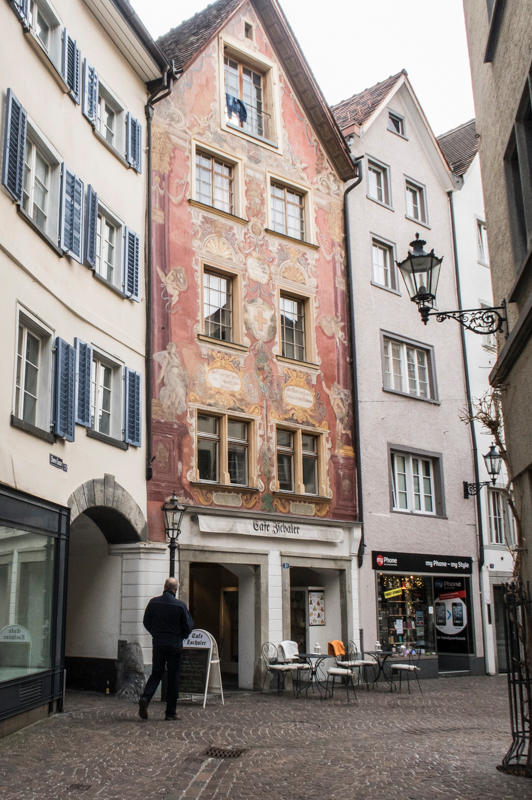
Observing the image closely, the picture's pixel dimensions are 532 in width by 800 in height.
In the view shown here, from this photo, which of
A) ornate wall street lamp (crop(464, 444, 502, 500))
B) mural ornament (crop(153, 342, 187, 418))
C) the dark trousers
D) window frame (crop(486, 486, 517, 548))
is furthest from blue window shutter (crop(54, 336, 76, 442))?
window frame (crop(486, 486, 517, 548))

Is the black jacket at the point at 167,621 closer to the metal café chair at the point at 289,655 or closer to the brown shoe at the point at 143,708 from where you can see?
the brown shoe at the point at 143,708

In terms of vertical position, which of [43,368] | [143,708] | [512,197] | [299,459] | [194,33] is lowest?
[143,708]

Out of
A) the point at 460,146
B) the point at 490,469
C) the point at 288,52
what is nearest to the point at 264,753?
the point at 490,469

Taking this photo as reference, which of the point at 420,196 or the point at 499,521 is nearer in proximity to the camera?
the point at 499,521

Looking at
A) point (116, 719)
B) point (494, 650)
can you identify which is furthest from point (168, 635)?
point (494, 650)

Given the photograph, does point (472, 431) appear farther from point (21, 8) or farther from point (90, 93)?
point (21, 8)

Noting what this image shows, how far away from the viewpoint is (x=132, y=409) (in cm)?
1603

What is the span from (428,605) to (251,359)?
839 centimetres

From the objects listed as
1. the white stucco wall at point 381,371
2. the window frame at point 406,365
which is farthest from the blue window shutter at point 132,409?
the window frame at point 406,365

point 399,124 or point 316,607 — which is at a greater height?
point 399,124

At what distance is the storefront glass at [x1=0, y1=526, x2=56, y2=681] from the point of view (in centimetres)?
1095

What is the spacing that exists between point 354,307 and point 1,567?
1347cm

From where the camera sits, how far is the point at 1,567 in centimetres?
1077

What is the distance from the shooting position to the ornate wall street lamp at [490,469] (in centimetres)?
2177
